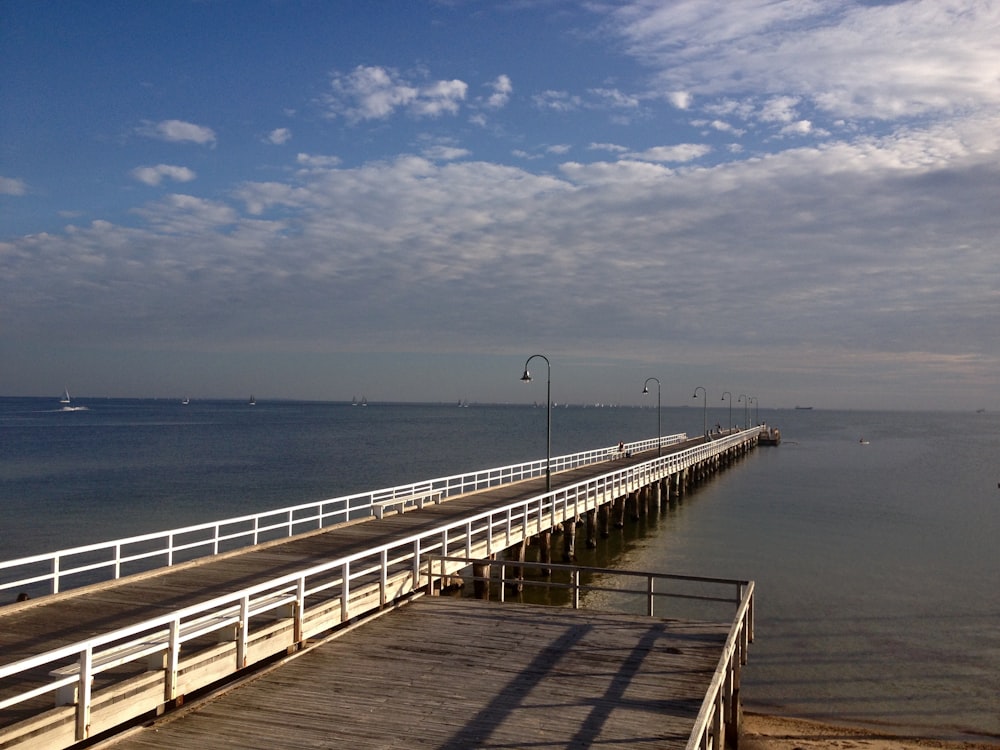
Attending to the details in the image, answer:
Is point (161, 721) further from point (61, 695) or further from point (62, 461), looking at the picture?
point (62, 461)

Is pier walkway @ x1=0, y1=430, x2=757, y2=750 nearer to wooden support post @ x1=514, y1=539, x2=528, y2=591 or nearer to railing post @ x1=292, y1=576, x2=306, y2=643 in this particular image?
railing post @ x1=292, y1=576, x2=306, y2=643

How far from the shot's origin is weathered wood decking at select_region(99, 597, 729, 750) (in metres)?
7.82

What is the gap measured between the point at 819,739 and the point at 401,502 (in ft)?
43.9

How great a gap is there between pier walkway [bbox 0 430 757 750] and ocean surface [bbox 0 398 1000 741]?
6.52 metres

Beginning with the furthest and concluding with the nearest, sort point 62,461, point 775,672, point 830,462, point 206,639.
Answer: point 830,462
point 62,461
point 775,672
point 206,639

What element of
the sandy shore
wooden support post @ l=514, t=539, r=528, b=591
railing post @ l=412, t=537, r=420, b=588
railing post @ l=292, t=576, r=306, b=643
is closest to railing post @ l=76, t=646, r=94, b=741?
railing post @ l=292, t=576, r=306, b=643

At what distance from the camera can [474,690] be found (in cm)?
916

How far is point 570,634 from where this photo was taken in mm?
11484

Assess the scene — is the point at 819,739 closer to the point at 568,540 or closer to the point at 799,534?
the point at 568,540

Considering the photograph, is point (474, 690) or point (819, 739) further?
point (819, 739)

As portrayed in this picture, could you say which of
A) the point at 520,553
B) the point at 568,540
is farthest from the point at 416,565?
the point at 568,540

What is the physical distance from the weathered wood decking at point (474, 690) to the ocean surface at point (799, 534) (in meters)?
5.71

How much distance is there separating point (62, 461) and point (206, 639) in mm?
72569

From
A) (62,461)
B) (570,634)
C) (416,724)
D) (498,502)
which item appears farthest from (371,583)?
(62,461)
